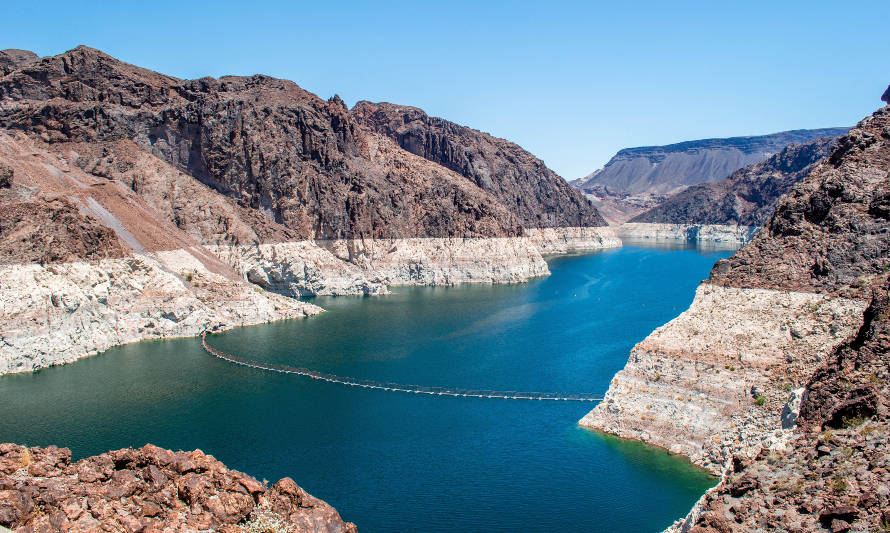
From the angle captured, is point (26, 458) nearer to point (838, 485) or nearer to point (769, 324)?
point (838, 485)

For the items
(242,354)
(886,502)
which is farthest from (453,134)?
(886,502)

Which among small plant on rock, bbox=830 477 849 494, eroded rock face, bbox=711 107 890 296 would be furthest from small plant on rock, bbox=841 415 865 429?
eroded rock face, bbox=711 107 890 296

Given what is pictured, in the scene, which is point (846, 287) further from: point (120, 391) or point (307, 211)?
point (307, 211)

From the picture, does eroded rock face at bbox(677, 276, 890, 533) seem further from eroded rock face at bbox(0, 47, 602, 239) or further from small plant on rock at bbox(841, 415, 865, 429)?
eroded rock face at bbox(0, 47, 602, 239)

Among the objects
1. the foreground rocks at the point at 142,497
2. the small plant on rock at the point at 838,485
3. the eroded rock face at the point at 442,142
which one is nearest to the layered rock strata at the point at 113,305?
the foreground rocks at the point at 142,497

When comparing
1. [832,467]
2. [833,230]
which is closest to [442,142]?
[833,230]

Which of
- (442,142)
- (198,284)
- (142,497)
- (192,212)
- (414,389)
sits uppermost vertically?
(442,142)

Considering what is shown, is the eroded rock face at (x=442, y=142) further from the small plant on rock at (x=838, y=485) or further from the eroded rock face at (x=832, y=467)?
the small plant on rock at (x=838, y=485)
